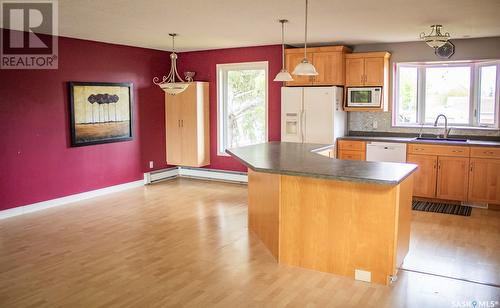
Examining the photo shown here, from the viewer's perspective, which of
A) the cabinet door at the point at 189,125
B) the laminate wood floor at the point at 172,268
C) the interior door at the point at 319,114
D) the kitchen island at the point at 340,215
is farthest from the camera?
the cabinet door at the point at 189,125

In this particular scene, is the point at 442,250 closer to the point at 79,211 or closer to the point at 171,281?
the point at 171,281

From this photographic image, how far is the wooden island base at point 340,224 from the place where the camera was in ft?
11.6

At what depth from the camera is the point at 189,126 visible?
26.2ft

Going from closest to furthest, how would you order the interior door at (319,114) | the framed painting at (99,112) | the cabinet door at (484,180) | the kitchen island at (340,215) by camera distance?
the kitchen island at (340,215) < the cabinet door at (484,180) < the framed painting at (99,112) < the interior door at (319,114)

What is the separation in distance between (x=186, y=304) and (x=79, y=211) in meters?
3.33

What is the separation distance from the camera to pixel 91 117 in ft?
22.1

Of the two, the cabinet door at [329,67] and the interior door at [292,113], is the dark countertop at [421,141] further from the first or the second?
the cabinet door at [329,67]

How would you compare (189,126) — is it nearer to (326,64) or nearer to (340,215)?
(326,64)

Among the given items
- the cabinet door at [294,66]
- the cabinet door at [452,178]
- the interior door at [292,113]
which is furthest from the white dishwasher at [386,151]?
the cabinet door at [294,66]

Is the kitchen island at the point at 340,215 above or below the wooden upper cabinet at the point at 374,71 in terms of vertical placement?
below

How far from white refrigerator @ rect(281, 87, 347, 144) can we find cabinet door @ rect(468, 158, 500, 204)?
197cm

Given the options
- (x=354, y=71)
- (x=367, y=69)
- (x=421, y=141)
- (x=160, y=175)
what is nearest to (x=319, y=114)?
(x=354, y=71)

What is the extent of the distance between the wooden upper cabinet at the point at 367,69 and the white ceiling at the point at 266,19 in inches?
9.2

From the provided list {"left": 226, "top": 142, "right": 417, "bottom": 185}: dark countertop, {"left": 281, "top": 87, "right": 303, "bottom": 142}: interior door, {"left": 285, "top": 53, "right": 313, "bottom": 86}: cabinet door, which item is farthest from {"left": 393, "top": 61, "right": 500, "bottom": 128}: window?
{"left": 226, "top": 142, "right": 417, "bottom": 185}: dark countertop
